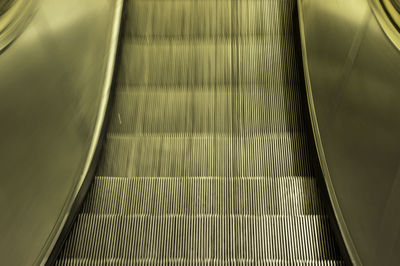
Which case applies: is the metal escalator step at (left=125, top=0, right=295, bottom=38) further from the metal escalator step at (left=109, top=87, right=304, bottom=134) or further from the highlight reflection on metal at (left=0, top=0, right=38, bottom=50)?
the highlight reflection on metal at (left=0, top=0, right=38, bottom=50)

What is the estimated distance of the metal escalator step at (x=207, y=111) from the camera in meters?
3.47

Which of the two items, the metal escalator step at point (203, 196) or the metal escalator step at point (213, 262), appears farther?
the metal escalator step at point (203, 196)

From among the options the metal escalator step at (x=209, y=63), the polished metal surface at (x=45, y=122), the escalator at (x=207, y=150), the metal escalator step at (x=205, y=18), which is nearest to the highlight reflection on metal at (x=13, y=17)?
the polished metal surface at (x=45, y=122)

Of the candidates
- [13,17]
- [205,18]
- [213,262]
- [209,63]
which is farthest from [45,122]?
[205,18]

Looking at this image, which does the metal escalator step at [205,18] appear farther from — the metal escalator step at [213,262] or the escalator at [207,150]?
the metal escalator step at [213,262]

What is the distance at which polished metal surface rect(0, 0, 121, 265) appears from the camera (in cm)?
A: 210

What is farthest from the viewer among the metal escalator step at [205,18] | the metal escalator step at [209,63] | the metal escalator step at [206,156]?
the metal escalator step at [205,18]

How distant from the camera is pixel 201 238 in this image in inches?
110

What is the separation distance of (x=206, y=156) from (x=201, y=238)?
0.76 m

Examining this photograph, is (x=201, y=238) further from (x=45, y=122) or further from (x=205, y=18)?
(x=205, y=18)

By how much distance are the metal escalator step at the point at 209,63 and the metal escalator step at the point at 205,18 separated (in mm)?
129

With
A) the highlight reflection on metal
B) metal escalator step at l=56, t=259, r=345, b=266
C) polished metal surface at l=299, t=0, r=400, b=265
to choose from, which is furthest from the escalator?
the highlight reflection on metal

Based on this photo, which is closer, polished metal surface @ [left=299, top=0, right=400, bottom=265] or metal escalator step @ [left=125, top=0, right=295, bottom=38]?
polished metal surface @ [left=299, top=0, right=400, bottom=265]

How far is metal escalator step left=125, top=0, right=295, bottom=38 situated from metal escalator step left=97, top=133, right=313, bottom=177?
1296 millimetres
